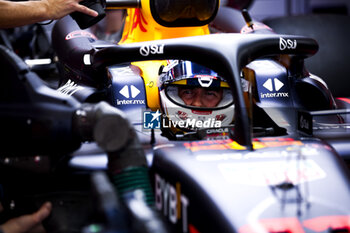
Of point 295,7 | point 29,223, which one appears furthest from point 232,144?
point 295,7

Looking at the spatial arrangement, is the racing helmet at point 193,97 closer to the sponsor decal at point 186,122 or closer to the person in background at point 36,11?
the sponsor decal at point 186,122

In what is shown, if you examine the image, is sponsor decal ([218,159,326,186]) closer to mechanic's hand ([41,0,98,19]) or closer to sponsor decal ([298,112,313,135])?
sponsor decal ([298,112,313,135])

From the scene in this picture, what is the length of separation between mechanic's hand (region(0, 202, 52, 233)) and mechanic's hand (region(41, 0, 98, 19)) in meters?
0.61

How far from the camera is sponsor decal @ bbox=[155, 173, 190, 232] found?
3.66 feet

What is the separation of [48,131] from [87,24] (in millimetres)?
486

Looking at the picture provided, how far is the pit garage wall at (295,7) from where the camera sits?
23.5ft

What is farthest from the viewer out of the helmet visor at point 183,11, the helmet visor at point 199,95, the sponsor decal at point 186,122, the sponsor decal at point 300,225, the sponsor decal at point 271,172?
the helmet visor at point 183,11

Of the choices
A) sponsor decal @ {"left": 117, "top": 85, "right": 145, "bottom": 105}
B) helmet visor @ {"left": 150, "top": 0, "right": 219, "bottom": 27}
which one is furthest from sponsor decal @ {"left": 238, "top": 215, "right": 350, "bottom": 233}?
helmet visor @ {"left": 150, "top": 0, "right": 219, "bottom": 27}

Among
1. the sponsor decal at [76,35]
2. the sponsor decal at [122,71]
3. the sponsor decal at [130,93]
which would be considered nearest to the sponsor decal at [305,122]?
the sponsor decal at [130,93]

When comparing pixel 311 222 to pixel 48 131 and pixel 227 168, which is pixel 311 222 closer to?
pixel 227 168

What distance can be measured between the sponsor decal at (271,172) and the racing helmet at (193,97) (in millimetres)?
330

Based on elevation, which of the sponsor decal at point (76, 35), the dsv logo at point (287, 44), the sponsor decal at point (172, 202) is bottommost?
the sponsor decal at point (172, 202)

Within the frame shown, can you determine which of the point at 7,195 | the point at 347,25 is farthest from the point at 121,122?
the point at 347,25

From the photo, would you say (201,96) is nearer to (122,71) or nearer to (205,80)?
(205,80)
